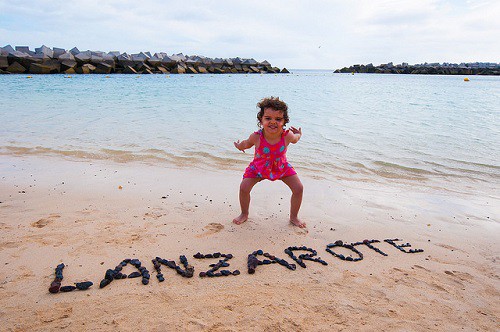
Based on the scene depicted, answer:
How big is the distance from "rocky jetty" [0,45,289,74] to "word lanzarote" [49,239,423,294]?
37.0 metres

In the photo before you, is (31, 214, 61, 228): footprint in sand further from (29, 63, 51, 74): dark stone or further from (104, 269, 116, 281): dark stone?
(29, 63, 51, 74): dark stone

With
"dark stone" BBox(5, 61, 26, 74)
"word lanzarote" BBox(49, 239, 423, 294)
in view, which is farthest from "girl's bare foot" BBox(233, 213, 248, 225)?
"dark stone" BBox(5, 61, 26, 74)

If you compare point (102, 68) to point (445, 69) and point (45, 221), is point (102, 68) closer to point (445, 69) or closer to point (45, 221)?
point (45, 221)

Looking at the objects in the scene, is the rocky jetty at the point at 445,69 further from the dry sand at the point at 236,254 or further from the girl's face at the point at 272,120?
the girl's face at the point at 272,120

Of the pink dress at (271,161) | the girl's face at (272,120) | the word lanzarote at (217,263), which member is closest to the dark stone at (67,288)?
the word lanzarote at (217,263)

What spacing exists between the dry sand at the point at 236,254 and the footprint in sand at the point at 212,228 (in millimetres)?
26

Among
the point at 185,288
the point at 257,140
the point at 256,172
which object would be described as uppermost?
the point at 257,140

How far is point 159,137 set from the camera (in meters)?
8.90

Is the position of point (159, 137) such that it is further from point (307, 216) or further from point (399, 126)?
point (399, 126)

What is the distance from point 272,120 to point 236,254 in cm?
156

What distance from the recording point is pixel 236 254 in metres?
3.38

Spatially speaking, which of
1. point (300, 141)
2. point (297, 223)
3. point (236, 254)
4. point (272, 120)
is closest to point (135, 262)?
point (236, 254)

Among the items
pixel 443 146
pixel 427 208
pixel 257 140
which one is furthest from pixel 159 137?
pixel 443 146

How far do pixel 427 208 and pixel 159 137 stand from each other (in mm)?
6232
